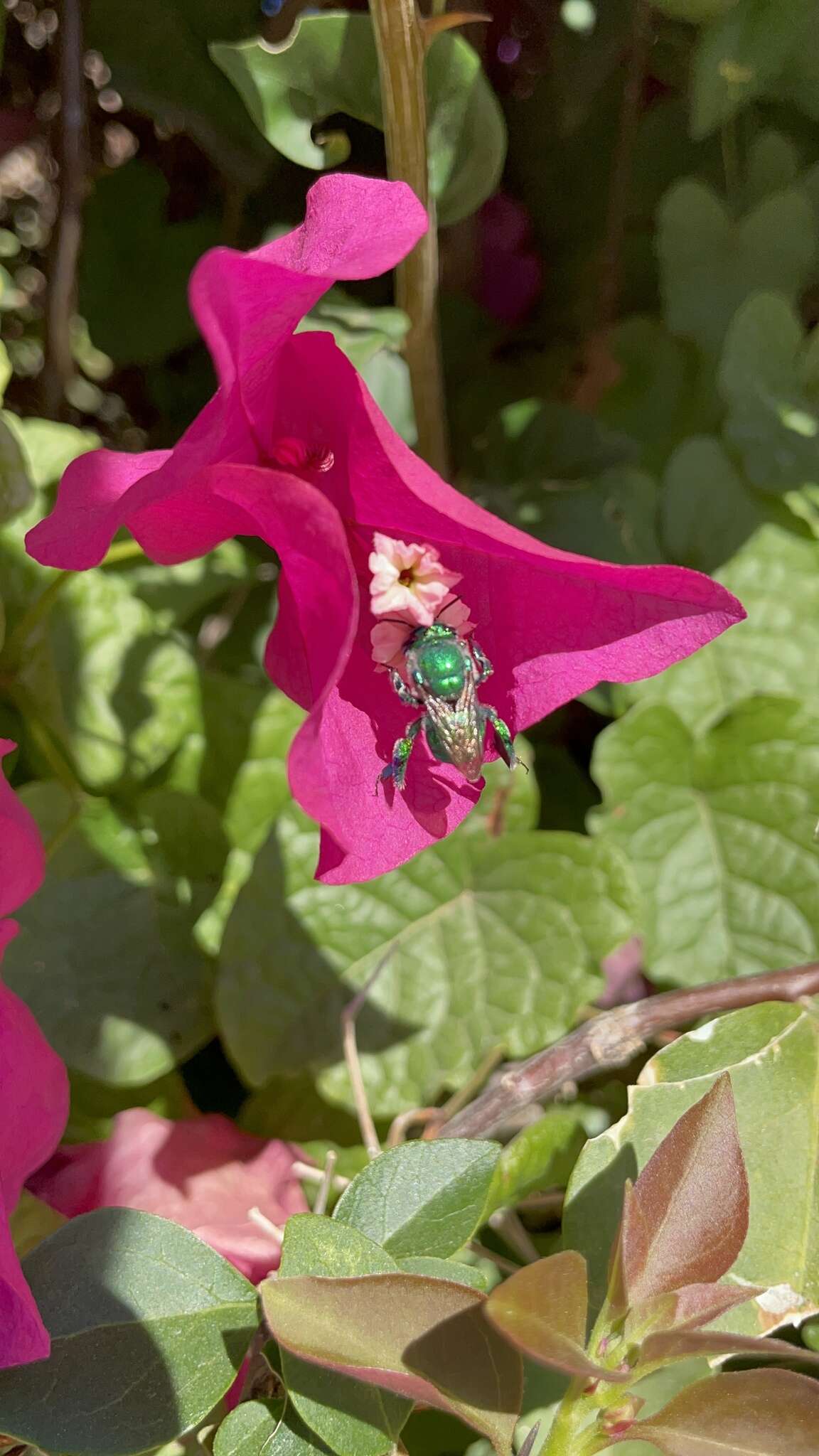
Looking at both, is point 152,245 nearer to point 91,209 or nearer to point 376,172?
point 91,209

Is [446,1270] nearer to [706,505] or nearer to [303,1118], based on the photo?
[303,1118]

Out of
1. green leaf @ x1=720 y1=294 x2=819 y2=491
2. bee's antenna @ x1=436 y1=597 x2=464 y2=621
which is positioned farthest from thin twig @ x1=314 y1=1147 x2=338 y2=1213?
green leaf @ x1=720 y1=294 x2=819 y2=491

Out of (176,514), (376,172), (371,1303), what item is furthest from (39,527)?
(376,172)

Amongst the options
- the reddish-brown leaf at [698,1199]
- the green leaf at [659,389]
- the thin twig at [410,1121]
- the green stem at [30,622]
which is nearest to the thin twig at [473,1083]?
the thin twig at [410,1121]

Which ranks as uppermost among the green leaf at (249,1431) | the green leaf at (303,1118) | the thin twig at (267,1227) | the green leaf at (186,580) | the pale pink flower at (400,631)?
the pale pink flower at (400,631)

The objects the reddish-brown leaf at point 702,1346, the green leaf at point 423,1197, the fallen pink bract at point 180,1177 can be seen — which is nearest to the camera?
the reddish-brown leaf at point 702,1346

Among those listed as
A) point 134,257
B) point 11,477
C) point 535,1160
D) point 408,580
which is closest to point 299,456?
point 408,580

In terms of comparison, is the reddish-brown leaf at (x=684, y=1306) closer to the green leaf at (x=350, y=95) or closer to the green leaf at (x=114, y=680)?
the green leaf at (x=114, y=680)
